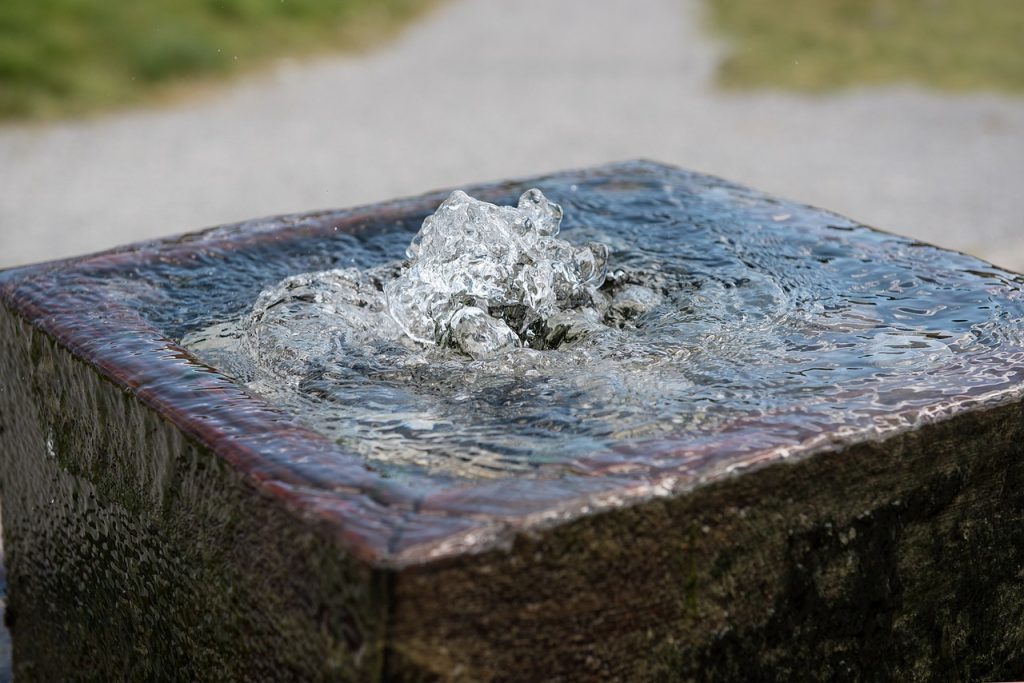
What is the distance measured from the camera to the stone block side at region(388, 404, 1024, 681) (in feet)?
4.27

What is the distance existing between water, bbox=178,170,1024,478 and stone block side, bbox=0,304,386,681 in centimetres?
17

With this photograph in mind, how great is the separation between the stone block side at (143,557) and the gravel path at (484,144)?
12.3 feet

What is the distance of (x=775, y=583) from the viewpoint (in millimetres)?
1516

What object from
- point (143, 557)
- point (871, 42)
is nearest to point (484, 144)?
point (871, 42)

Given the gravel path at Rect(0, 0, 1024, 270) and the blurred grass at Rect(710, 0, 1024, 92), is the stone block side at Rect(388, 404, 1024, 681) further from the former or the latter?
the blurred grass at Rect(710, 0, 1024, 92)

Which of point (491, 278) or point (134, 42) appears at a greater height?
point (134, 42)

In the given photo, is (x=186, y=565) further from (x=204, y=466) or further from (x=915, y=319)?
(x=915, y=319)

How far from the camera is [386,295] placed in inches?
83.0

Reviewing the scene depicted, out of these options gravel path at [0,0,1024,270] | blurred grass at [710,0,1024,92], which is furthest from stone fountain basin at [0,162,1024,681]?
blurred grass at [710,0,1024,92]

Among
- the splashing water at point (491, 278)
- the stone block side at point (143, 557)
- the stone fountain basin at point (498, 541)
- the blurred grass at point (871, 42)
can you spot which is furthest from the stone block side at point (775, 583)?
the blurred grass at point (871, 42)

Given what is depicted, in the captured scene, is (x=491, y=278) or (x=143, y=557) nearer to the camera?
(x=143, y=557)

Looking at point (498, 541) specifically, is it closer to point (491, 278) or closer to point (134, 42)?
point (491, 278)

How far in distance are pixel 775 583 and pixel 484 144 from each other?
6.14 m

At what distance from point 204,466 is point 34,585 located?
807mm
